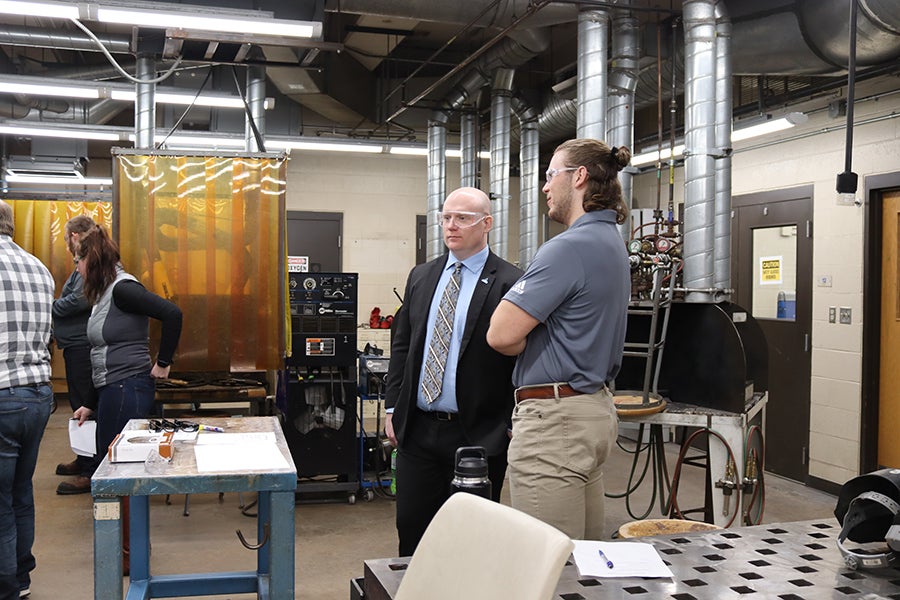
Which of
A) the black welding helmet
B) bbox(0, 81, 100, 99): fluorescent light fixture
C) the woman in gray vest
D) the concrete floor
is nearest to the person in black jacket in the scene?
the concrete floor

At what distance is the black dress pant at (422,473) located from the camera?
2.65 meters

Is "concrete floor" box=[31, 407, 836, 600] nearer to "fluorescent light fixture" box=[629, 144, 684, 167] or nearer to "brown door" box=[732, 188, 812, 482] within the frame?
"brown door" box=[732, 188, 812, 482]

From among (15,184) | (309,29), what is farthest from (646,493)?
(15,184)

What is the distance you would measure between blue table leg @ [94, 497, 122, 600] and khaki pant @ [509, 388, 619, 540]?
3.69 feet

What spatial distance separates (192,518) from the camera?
4.66m

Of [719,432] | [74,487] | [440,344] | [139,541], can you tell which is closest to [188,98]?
[74,487]

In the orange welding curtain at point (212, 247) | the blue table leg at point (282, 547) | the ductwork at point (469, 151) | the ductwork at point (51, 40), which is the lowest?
the blue table leg at point (282, 547)

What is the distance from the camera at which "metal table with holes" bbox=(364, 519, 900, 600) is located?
1310mm

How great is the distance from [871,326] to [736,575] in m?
4.21

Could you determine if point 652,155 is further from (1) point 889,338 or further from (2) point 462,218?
(2) point 462,218

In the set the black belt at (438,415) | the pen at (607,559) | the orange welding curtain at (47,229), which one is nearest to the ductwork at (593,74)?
the black belt at (438,415)

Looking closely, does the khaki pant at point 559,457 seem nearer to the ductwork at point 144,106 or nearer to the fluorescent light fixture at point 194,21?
the fluorescent light fixture at point 194,21

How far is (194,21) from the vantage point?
4.19 meters

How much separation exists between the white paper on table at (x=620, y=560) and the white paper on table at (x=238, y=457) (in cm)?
119
